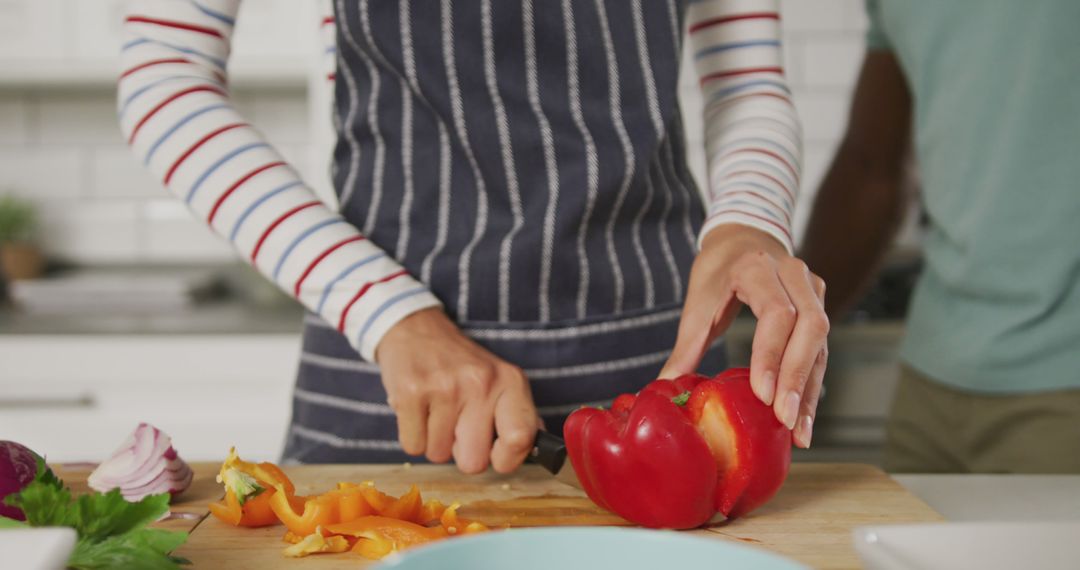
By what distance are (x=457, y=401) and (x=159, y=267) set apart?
1.84 m

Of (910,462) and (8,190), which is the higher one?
(8,190)

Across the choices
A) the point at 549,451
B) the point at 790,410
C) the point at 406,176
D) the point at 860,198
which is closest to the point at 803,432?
the point at 790,410

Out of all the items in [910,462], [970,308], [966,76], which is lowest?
[910,462]

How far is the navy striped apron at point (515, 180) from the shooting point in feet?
2.86

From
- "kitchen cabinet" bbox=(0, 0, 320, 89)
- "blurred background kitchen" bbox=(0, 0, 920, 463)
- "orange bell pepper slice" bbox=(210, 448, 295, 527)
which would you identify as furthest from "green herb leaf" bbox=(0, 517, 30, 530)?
"kitchen cabinet" bbox=(0, 0, 320, 89)

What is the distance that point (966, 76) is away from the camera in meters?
1.16

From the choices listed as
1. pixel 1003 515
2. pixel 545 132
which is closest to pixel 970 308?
pixel 1003 515

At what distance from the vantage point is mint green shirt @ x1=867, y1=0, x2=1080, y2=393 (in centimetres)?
110

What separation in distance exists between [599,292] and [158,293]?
145 centimetres

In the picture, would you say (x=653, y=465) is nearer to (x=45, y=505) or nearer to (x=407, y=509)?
(x=407, y=509)

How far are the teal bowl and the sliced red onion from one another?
0.38m

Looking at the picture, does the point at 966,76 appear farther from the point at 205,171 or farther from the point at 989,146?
the point at 205,171

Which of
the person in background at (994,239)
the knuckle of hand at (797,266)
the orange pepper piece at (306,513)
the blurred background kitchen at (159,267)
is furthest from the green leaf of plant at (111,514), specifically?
the blurred background kitchen at (159,267)

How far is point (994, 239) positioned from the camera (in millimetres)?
1126
